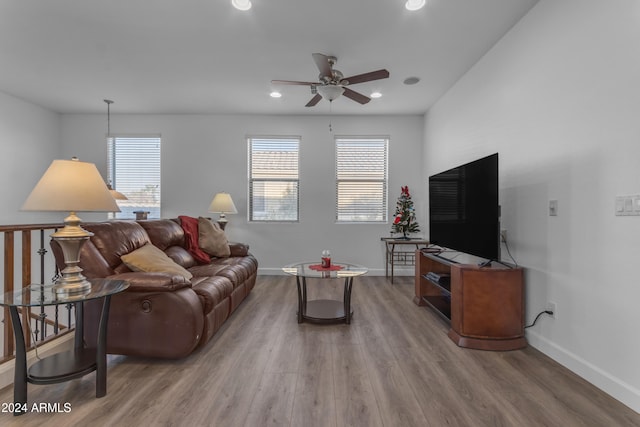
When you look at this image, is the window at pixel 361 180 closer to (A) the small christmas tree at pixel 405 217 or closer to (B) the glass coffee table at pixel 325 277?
→ (A) the small christmas tree at pixel 405 217

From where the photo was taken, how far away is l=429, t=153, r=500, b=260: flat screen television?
2.46 m

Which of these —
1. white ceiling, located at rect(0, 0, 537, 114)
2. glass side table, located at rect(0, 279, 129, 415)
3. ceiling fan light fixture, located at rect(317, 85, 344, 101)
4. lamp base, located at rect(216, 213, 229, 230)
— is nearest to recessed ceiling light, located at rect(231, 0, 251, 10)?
white ceiling, located at rect(0, 0, 537, 114)

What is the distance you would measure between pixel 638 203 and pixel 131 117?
Answer: 253 inches

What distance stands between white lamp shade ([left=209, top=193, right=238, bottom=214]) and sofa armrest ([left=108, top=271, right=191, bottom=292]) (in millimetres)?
2574

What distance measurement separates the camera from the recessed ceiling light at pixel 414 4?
2.43 m

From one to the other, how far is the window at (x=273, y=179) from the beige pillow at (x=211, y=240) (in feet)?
4.07

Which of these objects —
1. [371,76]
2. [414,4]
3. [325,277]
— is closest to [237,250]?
[325,277]

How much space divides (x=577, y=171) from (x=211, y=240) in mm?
3806

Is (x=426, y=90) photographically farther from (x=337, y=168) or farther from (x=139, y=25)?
(x=139, y=25)

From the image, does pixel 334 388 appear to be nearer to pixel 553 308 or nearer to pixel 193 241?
pixel 553 308

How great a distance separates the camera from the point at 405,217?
4930mm

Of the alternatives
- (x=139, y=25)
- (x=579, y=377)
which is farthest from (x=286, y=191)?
(x=579, y=377)

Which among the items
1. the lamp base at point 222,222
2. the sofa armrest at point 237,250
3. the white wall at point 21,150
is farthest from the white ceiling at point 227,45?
the sofa armrest at point 237,250

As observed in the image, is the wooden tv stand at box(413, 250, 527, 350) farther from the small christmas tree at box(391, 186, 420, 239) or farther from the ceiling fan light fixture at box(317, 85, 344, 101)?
the small christmas tree at box(391, 186, 420, 239)
